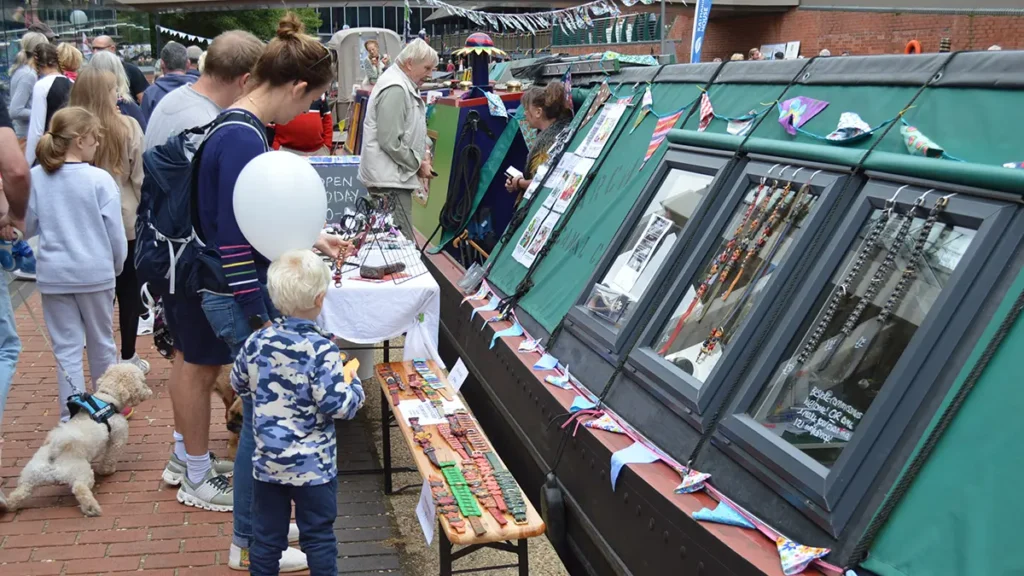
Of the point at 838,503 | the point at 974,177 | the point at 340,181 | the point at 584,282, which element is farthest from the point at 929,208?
the point at 340,181

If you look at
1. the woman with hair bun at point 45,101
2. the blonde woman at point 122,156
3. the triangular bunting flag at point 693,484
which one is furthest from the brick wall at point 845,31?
the triangular bunting flag at point 693,484

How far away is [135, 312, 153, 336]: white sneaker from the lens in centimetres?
723

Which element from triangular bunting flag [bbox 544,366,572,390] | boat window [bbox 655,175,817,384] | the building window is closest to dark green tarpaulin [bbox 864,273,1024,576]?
boat window [bbox 655,175,817,384]

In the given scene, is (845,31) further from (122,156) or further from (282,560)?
(282,560)

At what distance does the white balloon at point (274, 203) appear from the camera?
3.24 metres

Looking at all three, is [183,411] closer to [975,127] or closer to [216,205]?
[216,205]

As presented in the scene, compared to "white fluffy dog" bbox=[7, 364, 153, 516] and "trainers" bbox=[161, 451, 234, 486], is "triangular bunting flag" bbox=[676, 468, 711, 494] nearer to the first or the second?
"trainers" bbox=[161, 451, 234, 486]

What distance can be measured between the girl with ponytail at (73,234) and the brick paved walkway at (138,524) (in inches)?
18.6

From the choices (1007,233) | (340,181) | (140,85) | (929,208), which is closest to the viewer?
(1007,233)

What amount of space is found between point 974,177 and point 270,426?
7.83 ft

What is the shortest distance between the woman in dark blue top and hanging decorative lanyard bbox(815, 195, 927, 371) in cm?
198

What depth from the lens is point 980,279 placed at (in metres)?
2.25

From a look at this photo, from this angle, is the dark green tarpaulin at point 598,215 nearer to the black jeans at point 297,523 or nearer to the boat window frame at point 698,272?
the boat window frame at point 698,272

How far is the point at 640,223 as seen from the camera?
407cm
